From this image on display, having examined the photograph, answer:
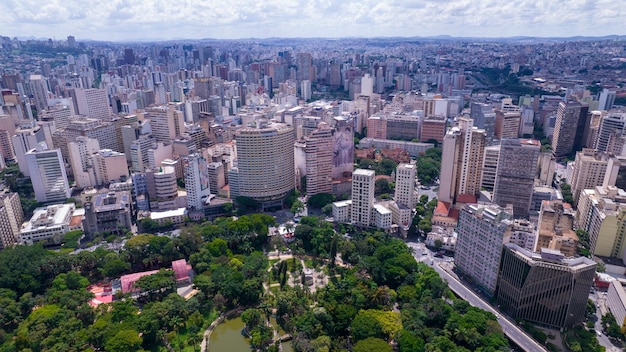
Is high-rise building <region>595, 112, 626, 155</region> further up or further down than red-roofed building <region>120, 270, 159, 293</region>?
further up

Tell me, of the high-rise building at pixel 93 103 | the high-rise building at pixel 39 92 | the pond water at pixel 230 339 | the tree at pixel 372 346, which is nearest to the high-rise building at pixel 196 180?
the pond water at pixel 230 339

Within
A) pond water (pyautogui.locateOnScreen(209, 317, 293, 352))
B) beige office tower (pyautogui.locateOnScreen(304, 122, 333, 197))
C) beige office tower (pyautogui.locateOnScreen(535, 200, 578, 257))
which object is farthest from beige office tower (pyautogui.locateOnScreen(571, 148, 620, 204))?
pond water (pyautogui.locateOnScreen(209, 317, 293, 352))

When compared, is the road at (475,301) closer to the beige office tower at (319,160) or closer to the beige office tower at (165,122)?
the beige office tower at (319,160)

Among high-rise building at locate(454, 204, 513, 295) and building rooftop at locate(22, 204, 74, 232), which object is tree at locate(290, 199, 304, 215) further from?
building rooftop at locate(22, 204, 74, 232)

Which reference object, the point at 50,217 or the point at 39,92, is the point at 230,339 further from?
the point at 39,92

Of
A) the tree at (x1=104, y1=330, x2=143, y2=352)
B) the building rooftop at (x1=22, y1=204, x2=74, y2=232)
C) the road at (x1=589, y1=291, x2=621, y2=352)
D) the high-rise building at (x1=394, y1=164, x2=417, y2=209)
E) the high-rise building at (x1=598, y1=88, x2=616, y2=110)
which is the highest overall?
the high-rise building at (x1=598, y1=88, x2=616, y2=110)

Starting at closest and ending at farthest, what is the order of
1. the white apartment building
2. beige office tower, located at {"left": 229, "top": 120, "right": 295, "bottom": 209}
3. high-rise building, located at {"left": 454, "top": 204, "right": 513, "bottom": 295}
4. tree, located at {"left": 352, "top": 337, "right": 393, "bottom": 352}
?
tree, located at {"left": 352, "top": 337, "right": 393, "bottom": 352} → high-rise building, located at {"left": 454, "top": 204, "right": 513, "bottom": 295} → the white apartment building → beige office tower, located at {"left": 229, "top": 120, "right": 295, "bottom": 209}
